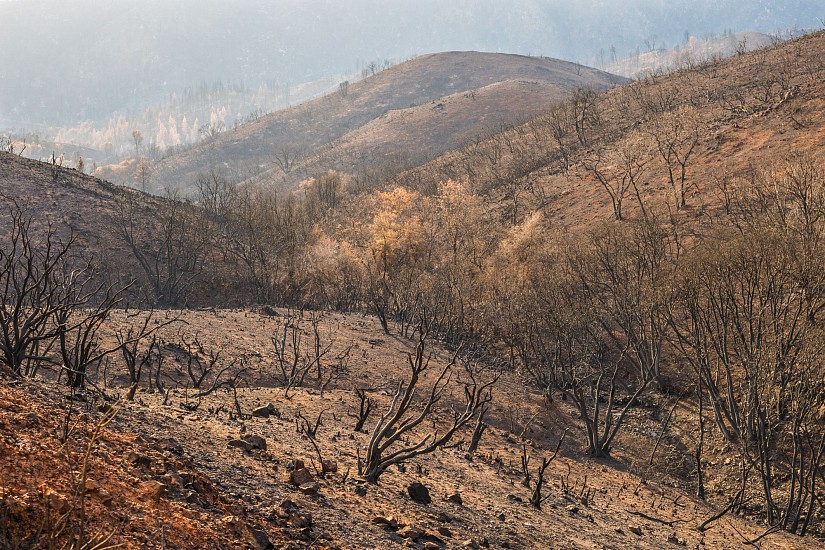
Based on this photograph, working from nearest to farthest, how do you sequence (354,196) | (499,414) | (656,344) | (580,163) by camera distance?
(499,414), (656,344), (580,163), (354,196)

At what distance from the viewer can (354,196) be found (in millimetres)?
70500

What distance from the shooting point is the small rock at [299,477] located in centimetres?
725

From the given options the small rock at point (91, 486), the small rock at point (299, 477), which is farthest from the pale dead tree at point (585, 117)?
the small rock at point (91, 486)

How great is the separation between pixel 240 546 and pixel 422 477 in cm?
514

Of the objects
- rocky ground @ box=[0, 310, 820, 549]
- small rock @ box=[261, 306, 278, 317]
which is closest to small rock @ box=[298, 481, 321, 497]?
rocky ground @ box=[0, 310, 820, 549]

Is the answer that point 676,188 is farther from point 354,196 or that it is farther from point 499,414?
point 354,196

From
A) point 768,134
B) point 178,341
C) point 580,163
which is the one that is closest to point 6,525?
point 178,341

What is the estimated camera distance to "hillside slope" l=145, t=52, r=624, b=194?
128 meters

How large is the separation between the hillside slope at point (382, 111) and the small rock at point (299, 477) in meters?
109

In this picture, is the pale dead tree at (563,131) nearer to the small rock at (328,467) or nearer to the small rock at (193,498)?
the small rock at (328,467)

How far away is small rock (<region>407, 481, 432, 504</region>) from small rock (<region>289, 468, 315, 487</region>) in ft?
5.11

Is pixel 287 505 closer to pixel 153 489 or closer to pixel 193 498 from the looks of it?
pixel 193 498

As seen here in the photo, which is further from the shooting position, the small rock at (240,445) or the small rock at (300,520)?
the small rock at (240,445)

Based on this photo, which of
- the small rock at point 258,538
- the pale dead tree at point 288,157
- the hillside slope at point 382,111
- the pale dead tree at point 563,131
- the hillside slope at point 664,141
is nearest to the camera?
the small rock at point 258,538
